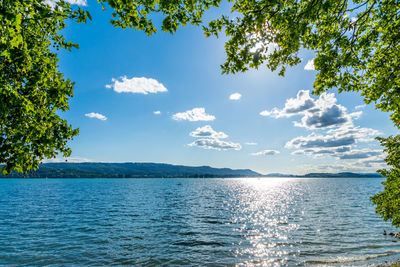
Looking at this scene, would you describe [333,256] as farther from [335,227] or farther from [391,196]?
[335,227]

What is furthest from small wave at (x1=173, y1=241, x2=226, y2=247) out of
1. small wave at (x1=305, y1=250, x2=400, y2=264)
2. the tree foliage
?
the tree foliage

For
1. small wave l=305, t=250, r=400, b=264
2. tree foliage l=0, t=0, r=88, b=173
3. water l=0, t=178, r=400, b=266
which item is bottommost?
water l=0, t=178, r=400, b=266

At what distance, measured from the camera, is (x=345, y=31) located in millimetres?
9523

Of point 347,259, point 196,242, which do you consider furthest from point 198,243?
point 347,259

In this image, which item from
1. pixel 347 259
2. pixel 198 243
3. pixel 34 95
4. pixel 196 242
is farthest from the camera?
pixel 196 242

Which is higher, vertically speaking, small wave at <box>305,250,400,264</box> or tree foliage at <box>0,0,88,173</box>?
tree foliage at <box>0,0,88,173</box>

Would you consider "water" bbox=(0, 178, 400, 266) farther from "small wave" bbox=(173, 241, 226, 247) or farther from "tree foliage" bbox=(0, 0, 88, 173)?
"tree foliage" bbox=(0, 0, 88, 173)

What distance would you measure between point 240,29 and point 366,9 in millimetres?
5739

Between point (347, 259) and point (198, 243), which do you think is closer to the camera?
point (347, 259)

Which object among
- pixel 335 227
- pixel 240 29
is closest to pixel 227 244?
pixel 335 227

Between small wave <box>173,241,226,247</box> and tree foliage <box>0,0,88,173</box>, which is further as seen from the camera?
small wave <box>173,241,226,247</box>

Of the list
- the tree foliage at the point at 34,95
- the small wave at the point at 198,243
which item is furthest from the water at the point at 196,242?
the tree foliage at the point at 34,95

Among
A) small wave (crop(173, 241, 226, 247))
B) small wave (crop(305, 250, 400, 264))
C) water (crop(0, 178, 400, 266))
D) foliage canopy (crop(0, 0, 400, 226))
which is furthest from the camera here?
small wave (crop(173, 241, 226, 247))

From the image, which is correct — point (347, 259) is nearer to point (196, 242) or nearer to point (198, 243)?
point (198, 243)
